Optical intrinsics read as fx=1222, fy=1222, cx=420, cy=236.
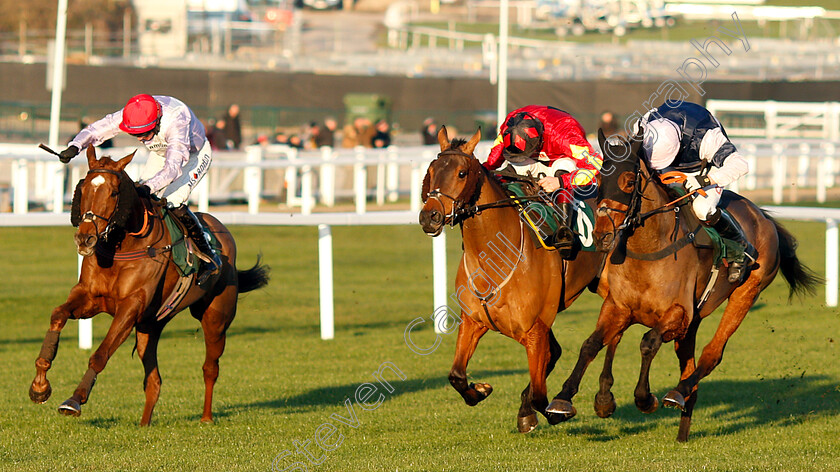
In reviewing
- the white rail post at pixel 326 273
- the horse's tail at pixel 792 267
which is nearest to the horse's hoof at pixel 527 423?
the horse's tail at pixel 792 267

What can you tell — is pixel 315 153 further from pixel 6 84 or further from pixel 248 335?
pixel 6 84

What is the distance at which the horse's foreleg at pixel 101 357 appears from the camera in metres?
5.55

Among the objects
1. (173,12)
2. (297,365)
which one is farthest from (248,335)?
(173,12)

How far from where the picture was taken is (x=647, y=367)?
575cm

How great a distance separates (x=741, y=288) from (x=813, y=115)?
17.5 m

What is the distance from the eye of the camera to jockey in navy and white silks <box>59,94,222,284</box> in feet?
20.8

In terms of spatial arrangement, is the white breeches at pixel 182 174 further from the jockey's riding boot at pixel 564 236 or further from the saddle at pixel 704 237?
the saddle at pixel 704 237

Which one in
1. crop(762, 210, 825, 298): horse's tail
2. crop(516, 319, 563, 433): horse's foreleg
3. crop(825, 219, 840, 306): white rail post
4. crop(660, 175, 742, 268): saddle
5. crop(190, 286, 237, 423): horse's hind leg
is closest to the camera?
crop(516, 319, 563, 433): horse's foreleg

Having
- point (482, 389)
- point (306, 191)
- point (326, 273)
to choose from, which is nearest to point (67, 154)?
point (482, 389)

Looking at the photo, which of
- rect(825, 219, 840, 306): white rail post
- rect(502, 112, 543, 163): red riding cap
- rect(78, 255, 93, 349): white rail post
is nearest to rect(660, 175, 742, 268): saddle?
rect(502, 112, 543, 163): red riding cap

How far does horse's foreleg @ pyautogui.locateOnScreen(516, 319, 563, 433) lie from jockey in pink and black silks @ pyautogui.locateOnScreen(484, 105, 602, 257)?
47cm

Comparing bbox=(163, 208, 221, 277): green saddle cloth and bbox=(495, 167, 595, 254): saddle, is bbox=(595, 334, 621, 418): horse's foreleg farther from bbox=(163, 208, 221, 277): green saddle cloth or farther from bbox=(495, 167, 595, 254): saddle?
bbox=(163, 208, 221, 277): green saddle cloth

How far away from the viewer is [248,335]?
1034 centimetres

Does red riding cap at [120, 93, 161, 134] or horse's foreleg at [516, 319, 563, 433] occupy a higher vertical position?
red riding cap at [120, 93, 161, 134]
